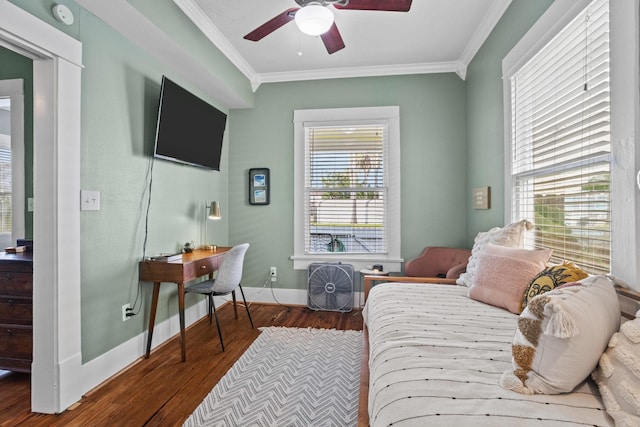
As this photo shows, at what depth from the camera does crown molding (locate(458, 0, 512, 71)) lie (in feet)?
8.07

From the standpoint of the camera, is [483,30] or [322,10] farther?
[483,30]

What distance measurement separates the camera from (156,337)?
2.66m

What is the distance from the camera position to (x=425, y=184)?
3592 millimetres

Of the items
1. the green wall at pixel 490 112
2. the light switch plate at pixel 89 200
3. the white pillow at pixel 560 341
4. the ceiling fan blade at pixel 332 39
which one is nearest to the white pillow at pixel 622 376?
the white pillow at pixel 560 341

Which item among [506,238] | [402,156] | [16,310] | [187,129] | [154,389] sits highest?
[187,129]

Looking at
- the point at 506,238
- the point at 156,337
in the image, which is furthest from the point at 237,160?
the point at 506,238

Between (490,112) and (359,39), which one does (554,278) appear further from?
(359,39)

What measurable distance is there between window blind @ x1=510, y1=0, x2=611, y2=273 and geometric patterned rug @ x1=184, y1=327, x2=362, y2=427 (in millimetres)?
1513

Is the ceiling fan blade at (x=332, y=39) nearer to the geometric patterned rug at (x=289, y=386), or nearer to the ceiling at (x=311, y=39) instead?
the ceiling at (x=311, y=39)

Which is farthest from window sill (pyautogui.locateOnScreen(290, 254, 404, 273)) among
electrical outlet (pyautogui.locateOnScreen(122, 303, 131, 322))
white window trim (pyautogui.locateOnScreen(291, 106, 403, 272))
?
electrical outlet (pyautogui.locateOnScreen(122, 303, 131, 322))

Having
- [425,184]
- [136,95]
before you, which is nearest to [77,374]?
[136,95]

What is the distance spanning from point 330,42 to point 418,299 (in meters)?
2.00

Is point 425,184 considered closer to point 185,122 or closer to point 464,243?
point 464,243

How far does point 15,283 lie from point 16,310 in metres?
0.17
